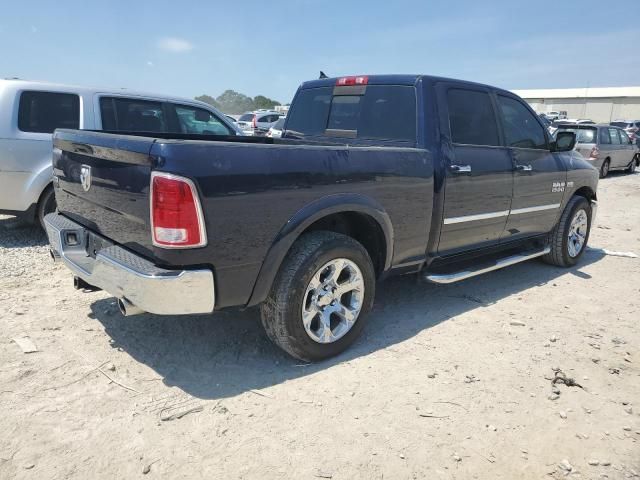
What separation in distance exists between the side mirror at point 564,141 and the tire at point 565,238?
2.34ft

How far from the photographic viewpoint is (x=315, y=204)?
3.03 metres

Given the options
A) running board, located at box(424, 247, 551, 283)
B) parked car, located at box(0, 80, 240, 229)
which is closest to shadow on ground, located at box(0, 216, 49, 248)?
parked car, located at box(0, 80, 240, 229)

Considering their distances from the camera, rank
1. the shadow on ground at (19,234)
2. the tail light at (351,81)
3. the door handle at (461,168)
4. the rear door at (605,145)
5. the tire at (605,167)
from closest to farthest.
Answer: the door handle at (461,168), the tail light at (351,81), the shadow on ground at (19,234), the rear door at (605,145), the tire at (605,167)

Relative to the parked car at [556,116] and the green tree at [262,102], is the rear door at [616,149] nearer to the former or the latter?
the parked car at [556,116]

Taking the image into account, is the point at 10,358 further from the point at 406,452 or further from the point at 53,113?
the point at 53,113

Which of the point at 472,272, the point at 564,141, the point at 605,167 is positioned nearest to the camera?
the point at 472,272

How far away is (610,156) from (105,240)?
16327mm

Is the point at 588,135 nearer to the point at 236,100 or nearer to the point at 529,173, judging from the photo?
Result: the point at 529,173

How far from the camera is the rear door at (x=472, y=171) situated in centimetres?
396

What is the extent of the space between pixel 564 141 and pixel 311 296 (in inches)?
141

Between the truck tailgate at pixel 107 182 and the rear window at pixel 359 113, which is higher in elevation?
the rear window at pixel 359 113

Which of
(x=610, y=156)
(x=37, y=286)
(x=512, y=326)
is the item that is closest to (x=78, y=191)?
(x=37, y=286)

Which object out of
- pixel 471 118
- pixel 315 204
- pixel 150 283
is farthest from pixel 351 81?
pixel 150 283

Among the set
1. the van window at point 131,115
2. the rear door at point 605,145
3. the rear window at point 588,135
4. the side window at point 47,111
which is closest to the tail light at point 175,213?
the van window at point 131,115
